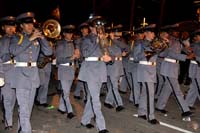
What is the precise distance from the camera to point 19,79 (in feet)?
19.8

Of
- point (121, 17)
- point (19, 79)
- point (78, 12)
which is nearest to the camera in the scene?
point (19, 79)

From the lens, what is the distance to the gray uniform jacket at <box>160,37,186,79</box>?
8.03 metres

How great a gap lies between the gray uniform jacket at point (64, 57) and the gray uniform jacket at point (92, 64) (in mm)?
1101

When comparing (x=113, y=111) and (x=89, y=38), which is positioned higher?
(x=89, y=38)

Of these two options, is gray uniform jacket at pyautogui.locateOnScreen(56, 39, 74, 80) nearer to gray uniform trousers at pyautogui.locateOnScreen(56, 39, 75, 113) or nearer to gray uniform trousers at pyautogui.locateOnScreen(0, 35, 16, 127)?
gray uniform trousers at pyautogui.locateOnScreen(56, 39, 75, 113)

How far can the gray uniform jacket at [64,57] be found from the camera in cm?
787

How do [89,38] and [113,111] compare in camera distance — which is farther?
[113,111]

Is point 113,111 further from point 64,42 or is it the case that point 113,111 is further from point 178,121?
point 64,42

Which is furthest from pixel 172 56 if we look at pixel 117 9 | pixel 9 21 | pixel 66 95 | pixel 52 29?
pixel 117 9

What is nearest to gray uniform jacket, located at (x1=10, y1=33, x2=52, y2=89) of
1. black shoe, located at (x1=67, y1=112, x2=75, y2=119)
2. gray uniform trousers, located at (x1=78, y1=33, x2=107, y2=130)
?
gray uniform trousers, located at (x1=78, y1=33, x2=107, y2=130)

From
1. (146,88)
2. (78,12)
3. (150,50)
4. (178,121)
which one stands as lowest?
(178,121)

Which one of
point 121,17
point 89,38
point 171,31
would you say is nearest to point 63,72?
point 89,38

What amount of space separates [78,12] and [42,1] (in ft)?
10.2

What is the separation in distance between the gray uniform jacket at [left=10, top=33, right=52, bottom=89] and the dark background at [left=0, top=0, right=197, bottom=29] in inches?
459
